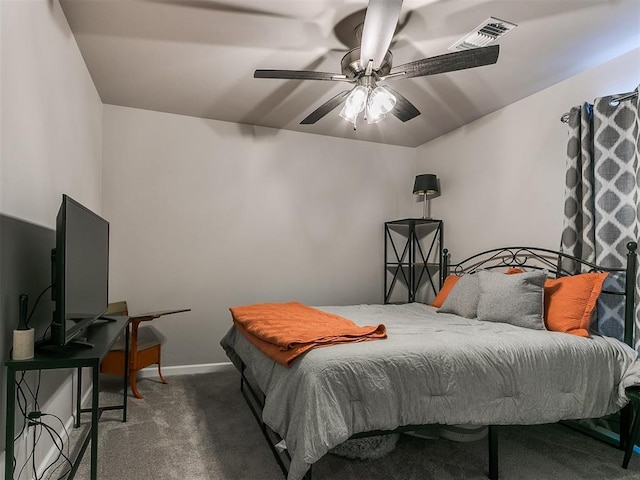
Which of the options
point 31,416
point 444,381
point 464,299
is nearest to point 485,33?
point 464,299

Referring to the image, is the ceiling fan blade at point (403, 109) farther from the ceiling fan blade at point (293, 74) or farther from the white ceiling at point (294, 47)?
the ceiling fan blade at point (293, 74)

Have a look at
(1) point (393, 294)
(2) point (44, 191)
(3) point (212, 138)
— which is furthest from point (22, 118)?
(1) point (393, 294)

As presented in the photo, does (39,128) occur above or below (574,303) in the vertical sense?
above

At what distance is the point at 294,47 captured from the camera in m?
2.61

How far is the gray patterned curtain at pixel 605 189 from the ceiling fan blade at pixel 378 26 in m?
1.73

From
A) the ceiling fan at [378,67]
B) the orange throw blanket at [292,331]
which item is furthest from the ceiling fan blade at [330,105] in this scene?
the orange throw blanket at [292,331]

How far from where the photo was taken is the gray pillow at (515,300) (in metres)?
2.57

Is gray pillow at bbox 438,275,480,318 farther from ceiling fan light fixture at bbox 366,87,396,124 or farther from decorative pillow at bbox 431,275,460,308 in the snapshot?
ceiling fan light fixture at bbox 366,87,396,124

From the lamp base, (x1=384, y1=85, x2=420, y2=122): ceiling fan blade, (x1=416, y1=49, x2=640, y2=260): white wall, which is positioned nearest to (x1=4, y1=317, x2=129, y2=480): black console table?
(x1=384, y1=85, x2=420, y2=122): ceiling fan blade

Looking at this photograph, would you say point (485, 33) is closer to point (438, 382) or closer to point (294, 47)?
point (294, 47)

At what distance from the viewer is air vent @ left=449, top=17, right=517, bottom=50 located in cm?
232

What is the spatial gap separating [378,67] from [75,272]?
6.46 feet

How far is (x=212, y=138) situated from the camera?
4008 millimetres

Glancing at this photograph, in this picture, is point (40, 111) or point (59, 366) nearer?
point (59, 366)
